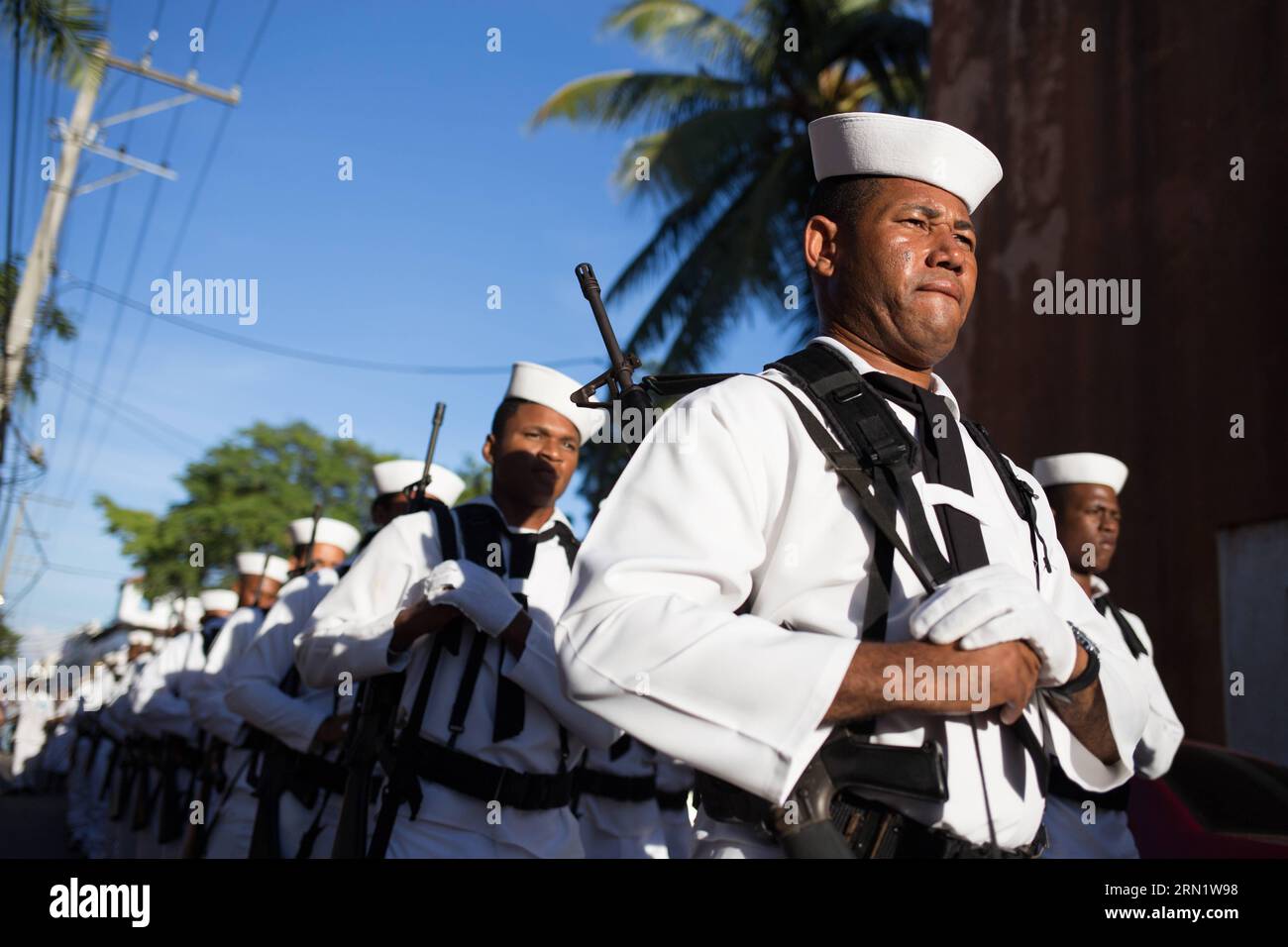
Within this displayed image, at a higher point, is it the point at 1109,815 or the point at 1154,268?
the point at 1154,268

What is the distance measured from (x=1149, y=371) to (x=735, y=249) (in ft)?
28.3

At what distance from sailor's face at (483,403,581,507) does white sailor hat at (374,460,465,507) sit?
192 cm

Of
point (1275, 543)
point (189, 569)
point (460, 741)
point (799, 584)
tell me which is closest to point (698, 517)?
point (799, 584)

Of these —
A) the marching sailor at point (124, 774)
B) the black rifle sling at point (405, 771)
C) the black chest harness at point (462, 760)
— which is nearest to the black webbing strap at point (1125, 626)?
the black chest harness at point (462, 760)

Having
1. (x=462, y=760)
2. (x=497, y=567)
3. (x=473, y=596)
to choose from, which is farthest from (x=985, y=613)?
(x=497, y=567)

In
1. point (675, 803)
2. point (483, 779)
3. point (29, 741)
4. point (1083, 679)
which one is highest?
point (1083, 679)

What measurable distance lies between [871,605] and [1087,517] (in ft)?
13.4

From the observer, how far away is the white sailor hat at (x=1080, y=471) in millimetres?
5809

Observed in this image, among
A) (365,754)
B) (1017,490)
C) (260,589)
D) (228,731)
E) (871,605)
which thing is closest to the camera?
(871,605)

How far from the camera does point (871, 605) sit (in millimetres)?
2041

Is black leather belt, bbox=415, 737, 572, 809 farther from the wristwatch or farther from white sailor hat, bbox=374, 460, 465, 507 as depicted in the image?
white sailor hat, bbox=374, 460, 465, 507

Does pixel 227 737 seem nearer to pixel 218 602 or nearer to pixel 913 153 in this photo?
pixel 218 602

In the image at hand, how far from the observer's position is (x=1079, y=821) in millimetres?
4543

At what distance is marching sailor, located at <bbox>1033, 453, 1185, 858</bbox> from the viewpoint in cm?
447
